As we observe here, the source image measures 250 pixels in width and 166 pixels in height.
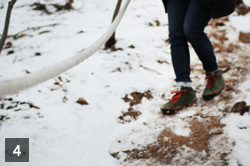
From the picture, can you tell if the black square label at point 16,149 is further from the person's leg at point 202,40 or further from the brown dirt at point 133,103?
the person's leg at point 202,40

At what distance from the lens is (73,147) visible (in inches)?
47.6

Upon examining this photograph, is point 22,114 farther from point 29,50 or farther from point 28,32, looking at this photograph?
point 28,32

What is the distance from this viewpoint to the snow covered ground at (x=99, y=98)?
1.18 metres

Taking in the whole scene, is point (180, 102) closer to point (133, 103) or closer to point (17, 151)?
point (133, 103)

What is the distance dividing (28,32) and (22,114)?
1.92 m

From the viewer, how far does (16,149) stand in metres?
1.17

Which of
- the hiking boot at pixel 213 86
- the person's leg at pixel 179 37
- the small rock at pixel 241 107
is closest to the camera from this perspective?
the small rock at pixel 241 107

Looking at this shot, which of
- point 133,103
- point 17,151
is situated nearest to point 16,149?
point 17,151

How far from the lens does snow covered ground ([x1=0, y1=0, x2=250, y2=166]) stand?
3.87 feet

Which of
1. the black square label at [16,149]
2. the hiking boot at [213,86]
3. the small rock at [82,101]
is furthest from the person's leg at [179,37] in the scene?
the black square label at [16,149]

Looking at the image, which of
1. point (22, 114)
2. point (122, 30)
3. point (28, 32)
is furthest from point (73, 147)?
point (28, 32)

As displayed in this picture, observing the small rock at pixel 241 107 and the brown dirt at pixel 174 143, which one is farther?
the small rock at pixel 241 107

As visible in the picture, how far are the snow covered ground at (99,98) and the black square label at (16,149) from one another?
3 cm

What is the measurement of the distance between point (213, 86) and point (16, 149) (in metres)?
1.52
